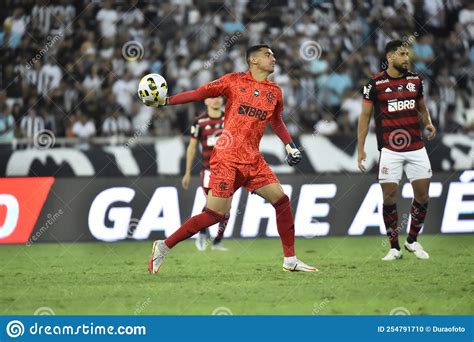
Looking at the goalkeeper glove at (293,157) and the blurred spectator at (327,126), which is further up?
the goalkeeper glove at (293,157)

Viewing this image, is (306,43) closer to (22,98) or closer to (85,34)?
(85,34)

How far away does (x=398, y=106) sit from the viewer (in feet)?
34.6

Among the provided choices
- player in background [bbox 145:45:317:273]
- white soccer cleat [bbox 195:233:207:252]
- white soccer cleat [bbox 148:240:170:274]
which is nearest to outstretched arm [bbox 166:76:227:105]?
player in background [bbox 145:45:317:273]

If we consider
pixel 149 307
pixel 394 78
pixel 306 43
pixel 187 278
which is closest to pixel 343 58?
pixel 306 43

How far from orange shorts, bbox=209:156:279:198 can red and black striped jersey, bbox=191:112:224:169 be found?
10.6ft

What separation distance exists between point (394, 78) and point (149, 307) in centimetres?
394

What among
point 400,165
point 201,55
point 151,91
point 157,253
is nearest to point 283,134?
point 151,91

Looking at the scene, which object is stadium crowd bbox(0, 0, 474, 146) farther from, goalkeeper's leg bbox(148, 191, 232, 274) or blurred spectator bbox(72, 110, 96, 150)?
goalkeeper's leg bbox(148, 191, 232, 274)

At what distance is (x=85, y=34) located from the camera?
1766cm

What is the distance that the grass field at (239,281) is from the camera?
820 centimetres

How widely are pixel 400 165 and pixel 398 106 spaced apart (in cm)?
64

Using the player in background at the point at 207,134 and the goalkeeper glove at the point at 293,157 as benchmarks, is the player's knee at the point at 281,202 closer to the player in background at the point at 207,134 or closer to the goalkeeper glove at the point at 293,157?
the goalkeeper glove at the point at 293,157

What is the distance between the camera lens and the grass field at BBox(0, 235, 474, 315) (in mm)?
8195

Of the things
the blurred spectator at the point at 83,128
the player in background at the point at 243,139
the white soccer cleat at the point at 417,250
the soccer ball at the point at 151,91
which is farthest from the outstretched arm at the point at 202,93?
the blurred spectator at the point at 83,128
